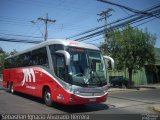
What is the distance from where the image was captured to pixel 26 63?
1756cm

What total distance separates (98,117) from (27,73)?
312 inches

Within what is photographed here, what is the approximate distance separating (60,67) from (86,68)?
4.32 feet

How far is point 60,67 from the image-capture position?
12227 mm

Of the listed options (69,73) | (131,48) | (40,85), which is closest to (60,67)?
(69,73)

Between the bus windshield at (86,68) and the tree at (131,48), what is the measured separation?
641 inches

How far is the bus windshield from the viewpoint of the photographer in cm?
1162

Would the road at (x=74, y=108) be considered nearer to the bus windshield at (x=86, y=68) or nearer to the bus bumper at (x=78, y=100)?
the bus bumper at (x=78, y=100)

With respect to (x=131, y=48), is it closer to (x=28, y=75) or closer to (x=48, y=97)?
(x=28, y=75)

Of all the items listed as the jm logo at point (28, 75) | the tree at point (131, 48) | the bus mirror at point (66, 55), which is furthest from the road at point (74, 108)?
the tree at point (131, 48)

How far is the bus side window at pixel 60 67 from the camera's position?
12.0 m

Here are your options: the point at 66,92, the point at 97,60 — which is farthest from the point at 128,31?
the point at 66,92

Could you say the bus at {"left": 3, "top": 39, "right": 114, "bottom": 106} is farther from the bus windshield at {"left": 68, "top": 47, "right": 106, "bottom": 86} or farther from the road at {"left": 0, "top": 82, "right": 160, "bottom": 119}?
the road at {"left": 0, "top": 82, "right": 160, "bottom": 119}

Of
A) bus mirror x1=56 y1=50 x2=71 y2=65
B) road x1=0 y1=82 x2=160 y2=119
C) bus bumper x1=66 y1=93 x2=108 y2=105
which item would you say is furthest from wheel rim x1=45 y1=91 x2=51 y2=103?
bus mirror x1=56 y1=50 x2=71 y2=65

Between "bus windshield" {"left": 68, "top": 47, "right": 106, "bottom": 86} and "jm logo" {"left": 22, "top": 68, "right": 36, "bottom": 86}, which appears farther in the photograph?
"jm logo" {"left": 22, "top": 68, "right": 36, "bottom": 86}
